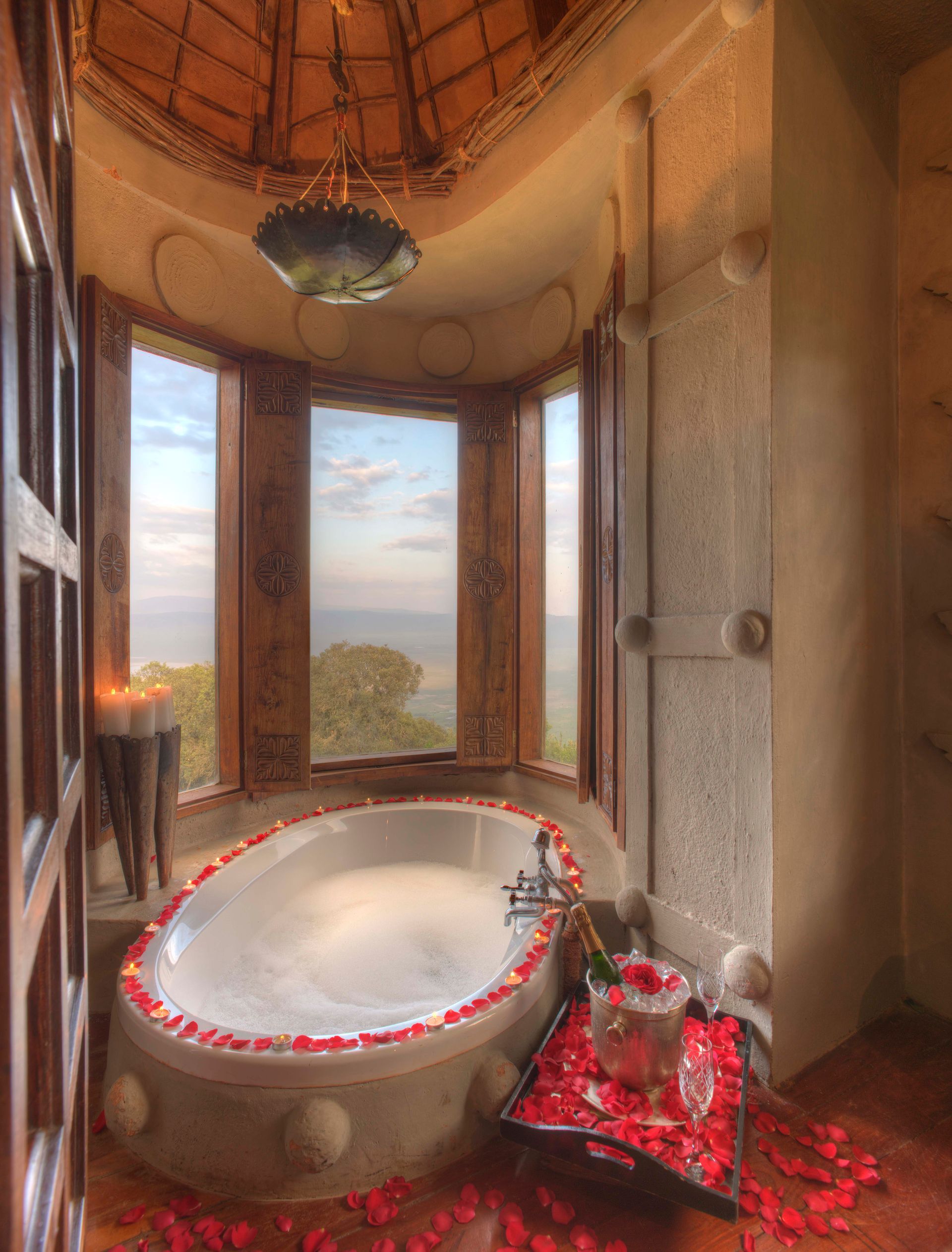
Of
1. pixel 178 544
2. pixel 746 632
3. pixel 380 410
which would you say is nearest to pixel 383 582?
pixel 380 410

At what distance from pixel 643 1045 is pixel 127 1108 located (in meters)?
1.19

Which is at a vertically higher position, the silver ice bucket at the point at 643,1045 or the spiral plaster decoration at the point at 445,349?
the spiral plaster decoration at the point at 445,349

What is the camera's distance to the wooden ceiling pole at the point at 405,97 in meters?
2.69

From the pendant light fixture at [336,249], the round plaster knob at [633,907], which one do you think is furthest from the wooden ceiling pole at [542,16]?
the round plaster knob at [633,907]

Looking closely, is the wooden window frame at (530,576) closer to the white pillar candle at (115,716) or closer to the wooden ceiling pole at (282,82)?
the wooden ceiling pole at (282,82)

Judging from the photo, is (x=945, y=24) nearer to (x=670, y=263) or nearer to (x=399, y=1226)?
(x=670, y=263)

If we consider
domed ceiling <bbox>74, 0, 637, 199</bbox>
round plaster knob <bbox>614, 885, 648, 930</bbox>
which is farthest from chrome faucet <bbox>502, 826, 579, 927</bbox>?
domed ceiling <bbox>74, 0, 637, 199</bbox>

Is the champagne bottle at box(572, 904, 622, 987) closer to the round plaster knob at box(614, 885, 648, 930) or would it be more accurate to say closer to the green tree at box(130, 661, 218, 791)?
the round plaster knob at box(614, 885, 648, 930)

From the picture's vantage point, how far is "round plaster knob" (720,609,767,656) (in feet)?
5.20

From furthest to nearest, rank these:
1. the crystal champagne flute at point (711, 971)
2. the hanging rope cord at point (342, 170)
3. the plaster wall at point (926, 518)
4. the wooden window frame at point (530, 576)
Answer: the wooden window frame at point (530, 576) → the hanging rope cord at point (342, 170) → the plaster wall at point (926, 518) → the crystal champagne flute at point (711, 971)

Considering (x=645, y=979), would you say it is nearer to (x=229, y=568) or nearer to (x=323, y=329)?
(x=229, y=568)

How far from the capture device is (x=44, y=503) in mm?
718

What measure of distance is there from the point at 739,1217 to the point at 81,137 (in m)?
3.79

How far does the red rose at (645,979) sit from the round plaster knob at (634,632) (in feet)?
2.92
